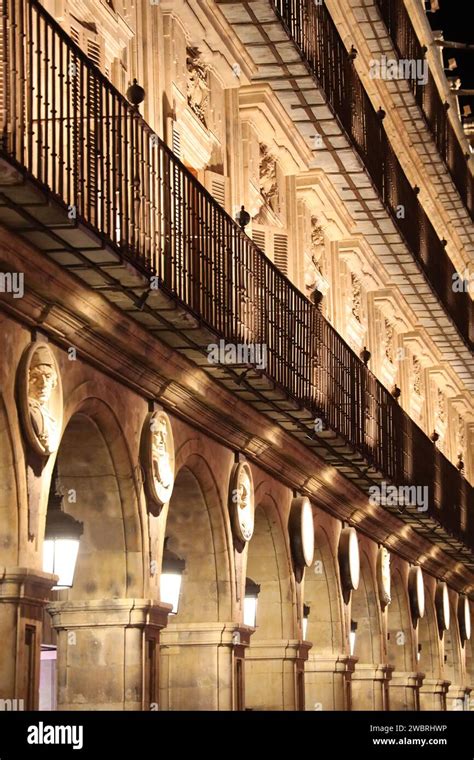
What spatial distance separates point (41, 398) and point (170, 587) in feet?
12.8

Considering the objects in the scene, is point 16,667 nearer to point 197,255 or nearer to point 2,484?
point 2,484

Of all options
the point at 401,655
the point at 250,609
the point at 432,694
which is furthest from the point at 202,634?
the point at 432,694

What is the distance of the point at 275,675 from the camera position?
59.0 ft

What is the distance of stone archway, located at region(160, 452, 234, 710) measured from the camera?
612 inches

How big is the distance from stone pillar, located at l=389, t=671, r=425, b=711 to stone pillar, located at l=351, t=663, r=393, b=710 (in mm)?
2380

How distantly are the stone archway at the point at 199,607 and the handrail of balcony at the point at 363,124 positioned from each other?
4.48 m

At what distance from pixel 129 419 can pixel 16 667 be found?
10.1 ft

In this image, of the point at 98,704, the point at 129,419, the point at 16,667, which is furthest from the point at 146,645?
the point at 16,667

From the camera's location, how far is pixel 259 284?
15867mm

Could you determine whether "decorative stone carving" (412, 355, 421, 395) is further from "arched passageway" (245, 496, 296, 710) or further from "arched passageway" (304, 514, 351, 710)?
"arched passageway" (245, 496, 296, 710)

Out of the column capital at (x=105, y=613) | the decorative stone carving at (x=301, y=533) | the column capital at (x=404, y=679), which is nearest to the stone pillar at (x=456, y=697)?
the column capital at (x=404, y=679)

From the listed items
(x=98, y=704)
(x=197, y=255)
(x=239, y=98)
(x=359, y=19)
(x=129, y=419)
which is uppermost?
(x=359, y=19)

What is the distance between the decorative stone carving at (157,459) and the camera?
1366 centimetres

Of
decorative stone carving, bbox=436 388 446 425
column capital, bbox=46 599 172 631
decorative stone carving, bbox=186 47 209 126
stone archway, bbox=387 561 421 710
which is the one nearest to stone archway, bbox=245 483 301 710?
decorative stone carving, bbox=186 47 209 126
